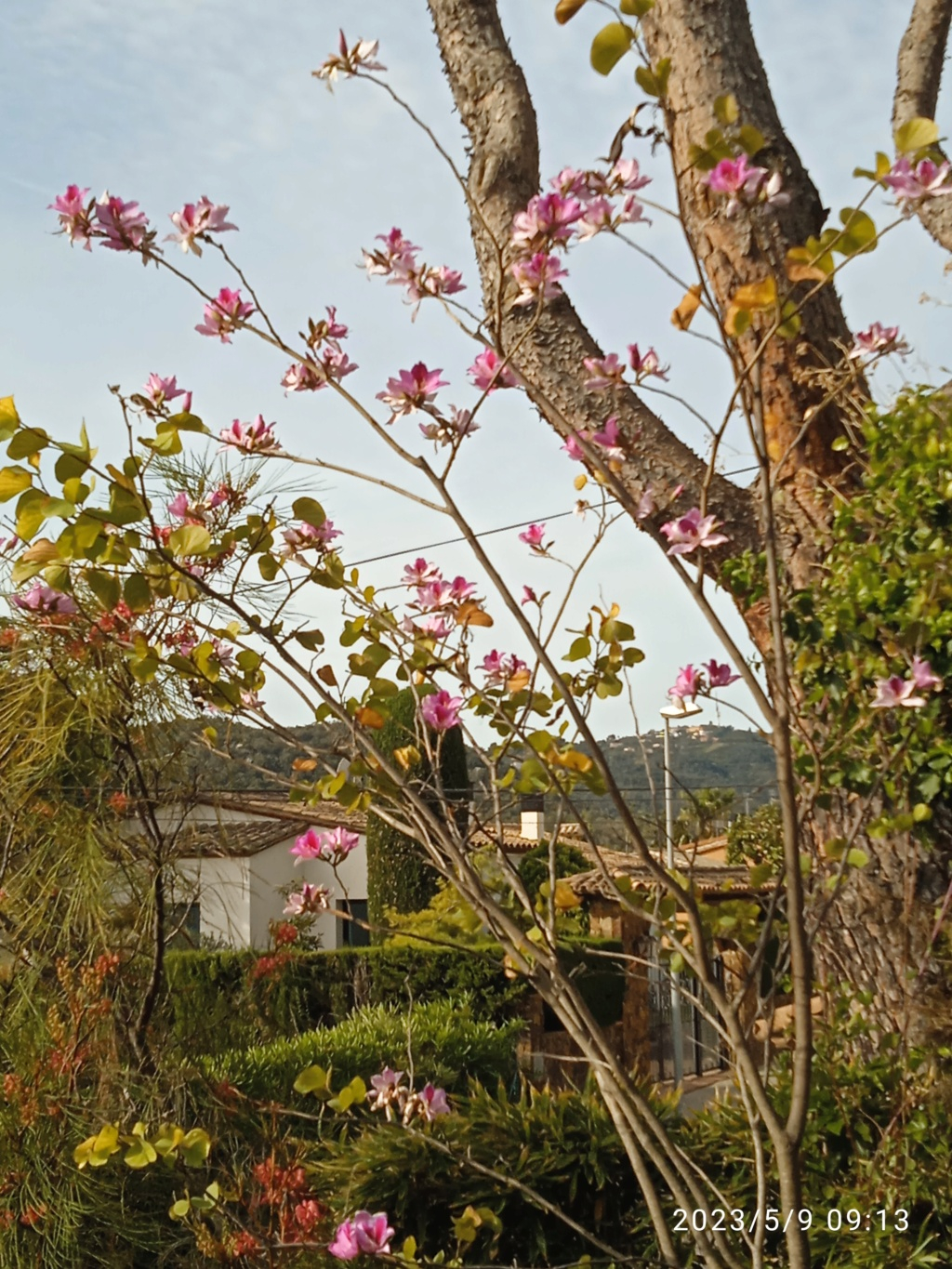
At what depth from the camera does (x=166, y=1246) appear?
3355mm

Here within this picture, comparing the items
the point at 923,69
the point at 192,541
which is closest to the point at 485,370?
the point at 192,541

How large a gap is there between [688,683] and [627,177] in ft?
3.39

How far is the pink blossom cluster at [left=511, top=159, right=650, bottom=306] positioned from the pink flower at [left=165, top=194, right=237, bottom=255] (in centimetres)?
44

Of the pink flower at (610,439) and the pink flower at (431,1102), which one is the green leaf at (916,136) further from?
the pink flower at (431,1102)

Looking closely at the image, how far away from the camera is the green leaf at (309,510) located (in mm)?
1775

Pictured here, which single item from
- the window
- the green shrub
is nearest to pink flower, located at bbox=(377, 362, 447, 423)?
the green shrub

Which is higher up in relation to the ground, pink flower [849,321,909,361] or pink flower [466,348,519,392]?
pink flower [849,321,909,361]

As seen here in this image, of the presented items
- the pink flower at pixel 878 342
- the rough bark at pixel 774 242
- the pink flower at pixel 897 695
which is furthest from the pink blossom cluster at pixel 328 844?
the rough bark at pixel 774 242

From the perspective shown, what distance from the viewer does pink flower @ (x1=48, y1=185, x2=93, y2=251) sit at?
65.2 inches

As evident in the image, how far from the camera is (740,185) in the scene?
4.68 ft

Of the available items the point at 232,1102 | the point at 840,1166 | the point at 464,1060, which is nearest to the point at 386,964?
the point at 464,1060

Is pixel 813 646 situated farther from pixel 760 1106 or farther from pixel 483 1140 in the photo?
pixel 760 1106

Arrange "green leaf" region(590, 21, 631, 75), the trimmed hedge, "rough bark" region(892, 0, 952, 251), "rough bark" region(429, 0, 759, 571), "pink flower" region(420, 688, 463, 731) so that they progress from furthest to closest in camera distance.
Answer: the trimmed hedge → "rough bark" region(892, 0, 952, 251) → "rough bark" region(429, 0, 759, 571) → "pink flower" region(420, 688, 463, 731) → "green leaf" region(590, 21, 631, 75)

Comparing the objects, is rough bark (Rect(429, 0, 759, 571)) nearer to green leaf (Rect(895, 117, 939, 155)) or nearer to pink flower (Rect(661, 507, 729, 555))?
pink flower (Rect(661, 507, 729, 555))
